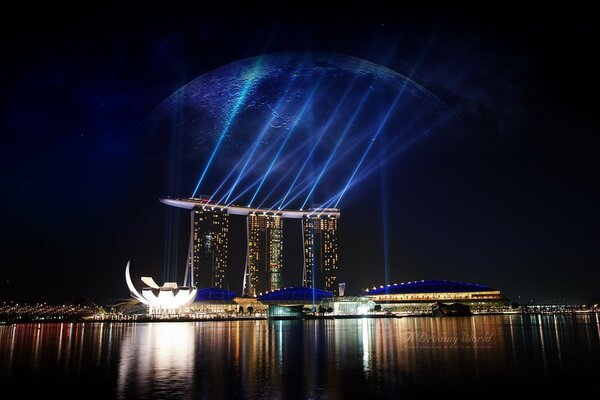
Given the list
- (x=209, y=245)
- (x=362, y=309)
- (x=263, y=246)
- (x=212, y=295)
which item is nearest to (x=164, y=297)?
(x=212, y=295)

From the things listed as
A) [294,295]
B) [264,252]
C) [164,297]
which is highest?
[264,252]

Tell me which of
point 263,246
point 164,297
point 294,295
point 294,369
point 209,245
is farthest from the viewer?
point 263,246

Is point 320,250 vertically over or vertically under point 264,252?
over

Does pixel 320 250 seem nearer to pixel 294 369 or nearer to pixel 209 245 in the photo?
pixel 209 245

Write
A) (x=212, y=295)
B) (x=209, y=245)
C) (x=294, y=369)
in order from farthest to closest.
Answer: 1. (x=209, y=245)
2. (x=212, y=295)
3. (x=294, y=369)

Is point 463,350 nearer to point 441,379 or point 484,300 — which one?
point 441,379

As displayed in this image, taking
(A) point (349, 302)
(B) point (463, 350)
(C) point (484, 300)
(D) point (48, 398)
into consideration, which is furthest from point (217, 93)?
(C) point (484, 300)
